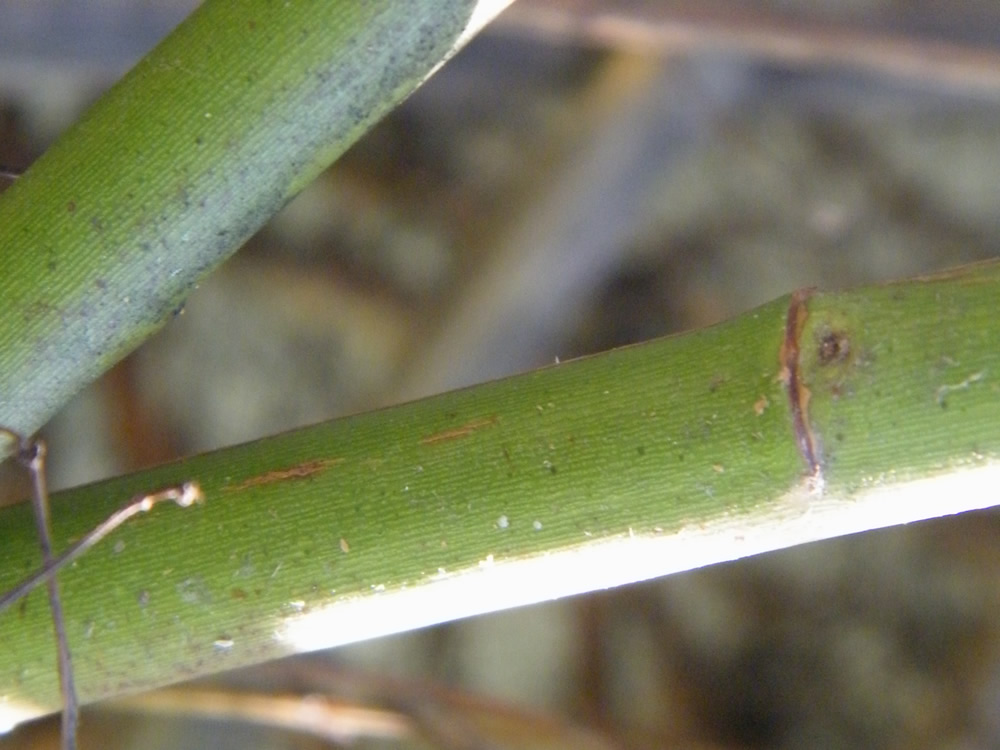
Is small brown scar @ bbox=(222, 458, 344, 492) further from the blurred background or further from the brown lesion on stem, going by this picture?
the blurred background

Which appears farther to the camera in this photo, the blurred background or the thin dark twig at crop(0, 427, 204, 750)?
the blurred background

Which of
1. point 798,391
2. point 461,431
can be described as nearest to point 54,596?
point 461,431

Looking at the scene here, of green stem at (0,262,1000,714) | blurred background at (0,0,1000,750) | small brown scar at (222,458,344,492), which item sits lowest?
green stem at (0,262,1000,714)

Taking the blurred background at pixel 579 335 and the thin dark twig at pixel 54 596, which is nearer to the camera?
the thin dark twig at pixel 54 596

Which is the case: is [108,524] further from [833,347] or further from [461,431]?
[833,347]

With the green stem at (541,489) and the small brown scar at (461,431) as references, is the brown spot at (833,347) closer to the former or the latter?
the green stem at (541,489)

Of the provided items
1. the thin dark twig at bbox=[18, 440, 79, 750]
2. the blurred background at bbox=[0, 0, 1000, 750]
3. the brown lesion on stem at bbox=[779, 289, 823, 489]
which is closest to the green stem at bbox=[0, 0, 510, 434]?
the thin dark twig at bbox=[18, 440, 79, 750]

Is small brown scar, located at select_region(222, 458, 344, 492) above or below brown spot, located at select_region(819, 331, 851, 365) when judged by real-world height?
above

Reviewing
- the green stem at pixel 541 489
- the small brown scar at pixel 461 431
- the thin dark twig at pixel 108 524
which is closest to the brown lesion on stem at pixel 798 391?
the green stem at pixel 541 489
